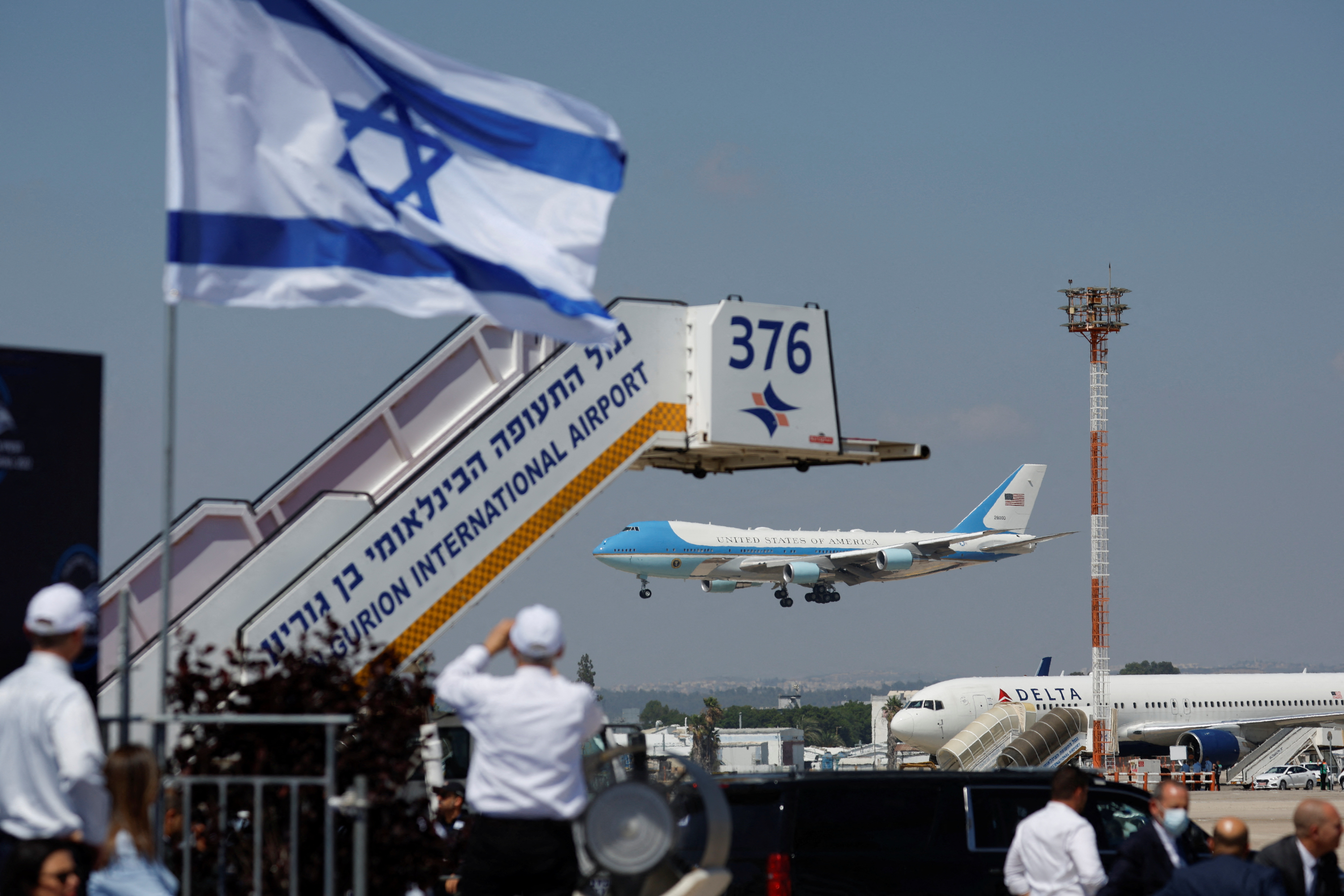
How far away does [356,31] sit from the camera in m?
8.09

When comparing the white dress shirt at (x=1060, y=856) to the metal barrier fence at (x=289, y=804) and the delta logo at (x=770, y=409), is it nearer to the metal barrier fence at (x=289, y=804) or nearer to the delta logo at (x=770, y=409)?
the metal barrier fence at (x=289, y=804)

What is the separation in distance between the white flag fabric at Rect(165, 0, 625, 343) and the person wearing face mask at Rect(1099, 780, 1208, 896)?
13.1 ft

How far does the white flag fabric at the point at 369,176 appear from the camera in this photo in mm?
7480

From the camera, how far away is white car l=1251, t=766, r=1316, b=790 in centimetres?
5644

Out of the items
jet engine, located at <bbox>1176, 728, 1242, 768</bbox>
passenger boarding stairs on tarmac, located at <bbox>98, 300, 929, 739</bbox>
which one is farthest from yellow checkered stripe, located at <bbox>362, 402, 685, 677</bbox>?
jet engine, located at <bbox>1176, 728, 1242, 768</bbox>

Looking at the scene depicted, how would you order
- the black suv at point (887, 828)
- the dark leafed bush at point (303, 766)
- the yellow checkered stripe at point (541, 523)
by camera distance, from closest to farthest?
the dark leafed bush at point (303, 766), the black suv at point (887, 828), the yellow checkered stripe at point (541, 523)

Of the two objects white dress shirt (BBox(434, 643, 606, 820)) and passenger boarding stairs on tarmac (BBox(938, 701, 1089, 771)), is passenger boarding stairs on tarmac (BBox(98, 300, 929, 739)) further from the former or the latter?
passenger boarding stairs on tarmac (BBox(938, 701, 1089, 771))

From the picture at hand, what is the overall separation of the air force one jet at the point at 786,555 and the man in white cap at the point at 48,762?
192ft

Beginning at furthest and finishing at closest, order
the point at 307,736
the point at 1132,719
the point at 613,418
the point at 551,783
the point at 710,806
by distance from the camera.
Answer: the point at 1132,719 → the point at 613,418 → the point at 307,736 → the point at 710,806 → the point at 551,783

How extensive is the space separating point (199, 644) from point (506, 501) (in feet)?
8.10

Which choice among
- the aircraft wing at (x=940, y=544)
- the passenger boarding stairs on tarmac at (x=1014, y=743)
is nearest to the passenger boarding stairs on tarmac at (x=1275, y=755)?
Result: the passenger boarding stairs on tarmac at (x=1014, y=743)

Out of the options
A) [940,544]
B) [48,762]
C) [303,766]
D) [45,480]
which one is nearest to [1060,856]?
[303,766]

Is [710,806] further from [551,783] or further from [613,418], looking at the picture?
[613,418]

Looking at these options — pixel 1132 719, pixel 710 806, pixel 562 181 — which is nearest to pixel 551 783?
pixel 710 806
